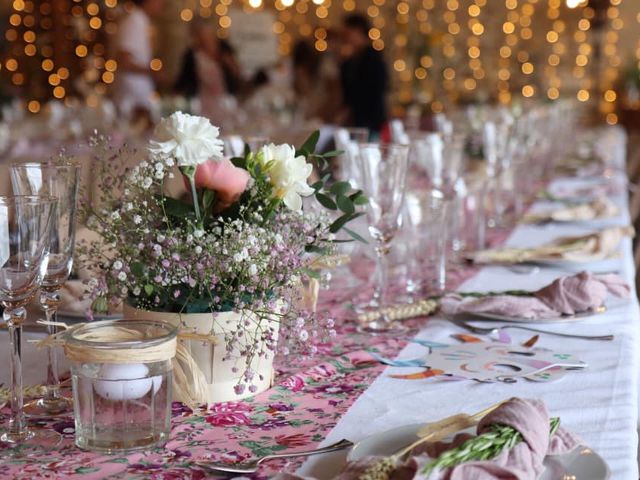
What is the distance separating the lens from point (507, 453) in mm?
896

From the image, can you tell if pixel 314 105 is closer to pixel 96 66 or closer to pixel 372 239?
pixel 96 66

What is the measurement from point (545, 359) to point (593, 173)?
288 centimetres

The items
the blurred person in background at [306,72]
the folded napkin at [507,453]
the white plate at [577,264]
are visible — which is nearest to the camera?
the folded napkin at [507,453]

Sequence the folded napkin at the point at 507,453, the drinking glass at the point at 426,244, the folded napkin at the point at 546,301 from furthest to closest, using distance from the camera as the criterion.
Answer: the drinking glass at the point at 426,244 < the folded napkin at the point at 546,301 < the folded napkin at the point at 507,453

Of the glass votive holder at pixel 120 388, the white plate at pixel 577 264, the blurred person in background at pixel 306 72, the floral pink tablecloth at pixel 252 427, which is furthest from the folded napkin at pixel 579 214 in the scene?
the blurred person in background at pixel 306 72

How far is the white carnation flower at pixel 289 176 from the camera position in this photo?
1.24 m

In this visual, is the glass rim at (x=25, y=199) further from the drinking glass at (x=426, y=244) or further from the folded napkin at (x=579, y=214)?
the folded napkin at (x=579, y=214)

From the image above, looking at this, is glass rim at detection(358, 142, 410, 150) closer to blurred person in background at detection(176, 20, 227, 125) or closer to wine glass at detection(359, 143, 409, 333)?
wine glass at detection(359, 143, 409, 333)

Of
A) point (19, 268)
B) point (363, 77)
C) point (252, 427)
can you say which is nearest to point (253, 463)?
point (252, 427)

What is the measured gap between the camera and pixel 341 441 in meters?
1.06

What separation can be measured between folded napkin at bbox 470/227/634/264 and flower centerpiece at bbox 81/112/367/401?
3.09 feet

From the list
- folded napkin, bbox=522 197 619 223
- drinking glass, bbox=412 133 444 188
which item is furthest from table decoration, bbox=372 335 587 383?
folded napkin, bbox=522 197 619 223

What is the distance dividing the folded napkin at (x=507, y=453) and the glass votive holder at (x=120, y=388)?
193 mm

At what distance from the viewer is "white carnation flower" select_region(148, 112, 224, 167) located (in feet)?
3.89
